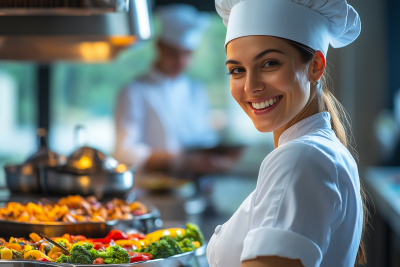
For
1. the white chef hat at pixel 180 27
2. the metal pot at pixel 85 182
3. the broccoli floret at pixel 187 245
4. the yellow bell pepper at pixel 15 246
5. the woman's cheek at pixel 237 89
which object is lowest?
the broccoli floret at pixel 187 245

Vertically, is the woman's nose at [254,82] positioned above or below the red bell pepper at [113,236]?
above

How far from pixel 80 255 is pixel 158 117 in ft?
8.47

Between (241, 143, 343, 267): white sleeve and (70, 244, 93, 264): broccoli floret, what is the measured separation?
1.48 ft

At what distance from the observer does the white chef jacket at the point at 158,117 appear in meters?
3.50

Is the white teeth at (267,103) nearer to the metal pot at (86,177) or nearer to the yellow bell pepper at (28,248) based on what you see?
the yellow bell pepper at (28,248)

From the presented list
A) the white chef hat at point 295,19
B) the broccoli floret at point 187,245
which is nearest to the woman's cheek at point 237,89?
the white chef hat at point 295,19

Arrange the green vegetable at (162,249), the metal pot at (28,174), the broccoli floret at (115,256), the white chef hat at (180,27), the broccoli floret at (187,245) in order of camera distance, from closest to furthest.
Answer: the broccoli floret at (115,256), the green vegetable at (162,249), the broccoli floret at (187,245), the metal pot at (28,174), the white chef hat at (180,27)

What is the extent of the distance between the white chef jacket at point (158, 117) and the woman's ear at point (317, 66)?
2.49 meters

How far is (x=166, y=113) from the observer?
12.2 ft

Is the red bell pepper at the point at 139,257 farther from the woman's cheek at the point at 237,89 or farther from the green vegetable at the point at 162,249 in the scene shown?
the woman's cheek at the point at 237,89

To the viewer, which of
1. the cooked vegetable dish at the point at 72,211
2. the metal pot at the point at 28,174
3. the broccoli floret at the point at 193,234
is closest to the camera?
the broccoli floret at the point at 193,234

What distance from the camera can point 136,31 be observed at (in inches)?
72.9

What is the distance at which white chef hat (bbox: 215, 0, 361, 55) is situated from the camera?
103cm

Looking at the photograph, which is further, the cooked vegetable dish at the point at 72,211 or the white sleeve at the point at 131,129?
the white sleeve at the point at 131,129
